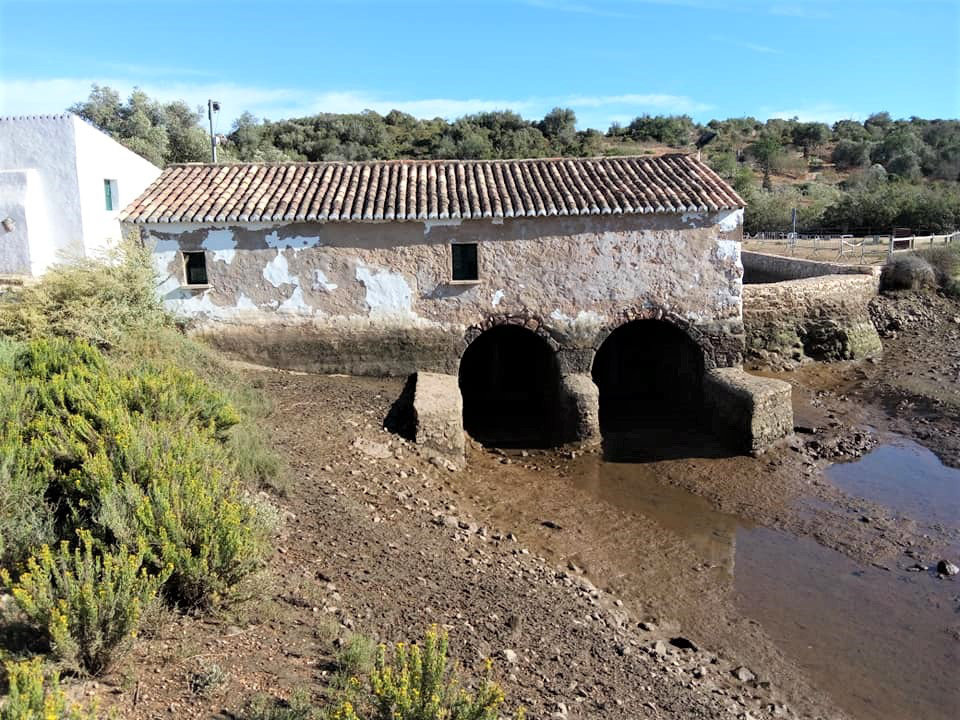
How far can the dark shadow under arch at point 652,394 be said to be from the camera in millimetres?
14633

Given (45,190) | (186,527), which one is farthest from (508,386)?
(186,527)

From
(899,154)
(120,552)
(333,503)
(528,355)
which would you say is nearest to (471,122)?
(899,154)

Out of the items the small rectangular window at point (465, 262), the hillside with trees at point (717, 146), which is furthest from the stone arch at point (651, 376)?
the hillside with trees at point (717, 146)

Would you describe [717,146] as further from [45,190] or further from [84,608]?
[84,608]

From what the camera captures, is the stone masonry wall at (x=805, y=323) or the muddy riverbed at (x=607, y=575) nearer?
the muddy riverbed at (x=607, y=575)

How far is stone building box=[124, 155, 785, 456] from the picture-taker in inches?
558

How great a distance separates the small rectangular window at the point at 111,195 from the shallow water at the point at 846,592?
11.3 meters

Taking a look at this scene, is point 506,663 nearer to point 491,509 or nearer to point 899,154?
point 491,509

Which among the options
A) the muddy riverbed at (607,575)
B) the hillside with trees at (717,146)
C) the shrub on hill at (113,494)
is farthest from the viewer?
the hillside with trees at (717,146)

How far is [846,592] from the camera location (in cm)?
948

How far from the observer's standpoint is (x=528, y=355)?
18453mm

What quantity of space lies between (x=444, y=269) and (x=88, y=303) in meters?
6.26

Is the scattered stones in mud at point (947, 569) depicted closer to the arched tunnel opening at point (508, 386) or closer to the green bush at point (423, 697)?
the arched tunnel opening at point (508, 386)

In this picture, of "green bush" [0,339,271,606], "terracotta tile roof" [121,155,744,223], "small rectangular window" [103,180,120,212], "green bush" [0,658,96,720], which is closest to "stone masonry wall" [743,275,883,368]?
"terracotta tile roof" [121,155,744,223]
